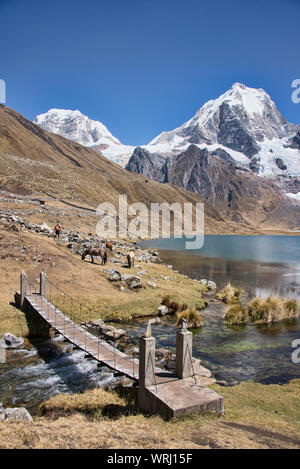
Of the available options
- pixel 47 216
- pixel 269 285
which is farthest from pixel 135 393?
pixel 47 216

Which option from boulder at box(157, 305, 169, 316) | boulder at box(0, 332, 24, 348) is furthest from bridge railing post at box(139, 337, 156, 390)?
boulder at box(157, 305, 169, 316)

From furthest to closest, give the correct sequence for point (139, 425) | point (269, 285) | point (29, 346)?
1. point (269, 285)
2. point (29, 346)
3. point (139, 425)

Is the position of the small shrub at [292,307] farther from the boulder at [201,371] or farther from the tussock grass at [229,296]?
the boulder at [201,371]

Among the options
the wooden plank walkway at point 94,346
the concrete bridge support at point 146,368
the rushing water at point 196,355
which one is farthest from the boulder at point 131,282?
the concrete bridge support at point 146,368

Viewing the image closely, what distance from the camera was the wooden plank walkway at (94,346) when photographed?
535 inches

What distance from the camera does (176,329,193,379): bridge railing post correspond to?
12.3m

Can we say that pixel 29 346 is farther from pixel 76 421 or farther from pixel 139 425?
pixel 139 425

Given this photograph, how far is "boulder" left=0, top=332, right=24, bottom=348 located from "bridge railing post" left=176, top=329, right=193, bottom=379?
1071 centimetres

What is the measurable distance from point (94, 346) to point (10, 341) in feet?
18.7

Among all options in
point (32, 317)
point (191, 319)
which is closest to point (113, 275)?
point (191, 319)

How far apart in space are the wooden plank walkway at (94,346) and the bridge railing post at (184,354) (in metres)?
0.49

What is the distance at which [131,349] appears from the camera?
63.1 ft

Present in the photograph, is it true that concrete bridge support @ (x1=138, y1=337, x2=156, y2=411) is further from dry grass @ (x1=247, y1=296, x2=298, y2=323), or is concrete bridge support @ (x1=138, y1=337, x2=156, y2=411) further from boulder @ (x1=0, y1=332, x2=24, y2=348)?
dry grass @ (x1=247, y1=296, x2=298, y2=323)
